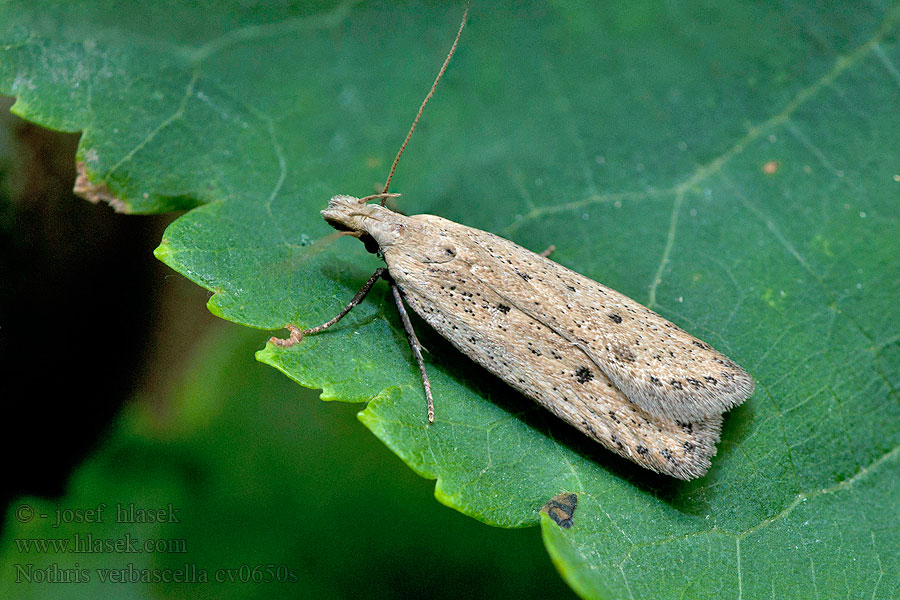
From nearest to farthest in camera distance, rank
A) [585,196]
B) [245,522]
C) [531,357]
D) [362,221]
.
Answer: [531,357] < [362,221] < [245,522] < [585,196]

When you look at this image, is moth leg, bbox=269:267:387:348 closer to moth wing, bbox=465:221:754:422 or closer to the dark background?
moth wing, bbox=465:221:754:422

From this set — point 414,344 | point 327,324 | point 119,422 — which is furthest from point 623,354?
point 119,422

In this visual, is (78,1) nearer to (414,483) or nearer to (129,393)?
(129,393)

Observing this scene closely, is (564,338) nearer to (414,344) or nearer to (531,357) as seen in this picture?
(531,357)

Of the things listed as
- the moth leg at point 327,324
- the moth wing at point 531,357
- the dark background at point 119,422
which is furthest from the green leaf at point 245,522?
the moth wing at point 531,357

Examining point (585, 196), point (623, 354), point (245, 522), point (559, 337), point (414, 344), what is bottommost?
point (245, 522)

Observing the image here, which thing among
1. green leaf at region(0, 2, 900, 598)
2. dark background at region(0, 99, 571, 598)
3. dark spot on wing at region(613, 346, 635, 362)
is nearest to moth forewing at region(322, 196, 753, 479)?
dark spot on wing at region(613, 346, 635, 362)

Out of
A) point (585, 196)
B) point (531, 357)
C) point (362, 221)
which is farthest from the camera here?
point (585, 196)

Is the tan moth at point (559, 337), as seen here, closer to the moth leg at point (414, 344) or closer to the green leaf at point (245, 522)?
the moth leg at point (414, 344)
